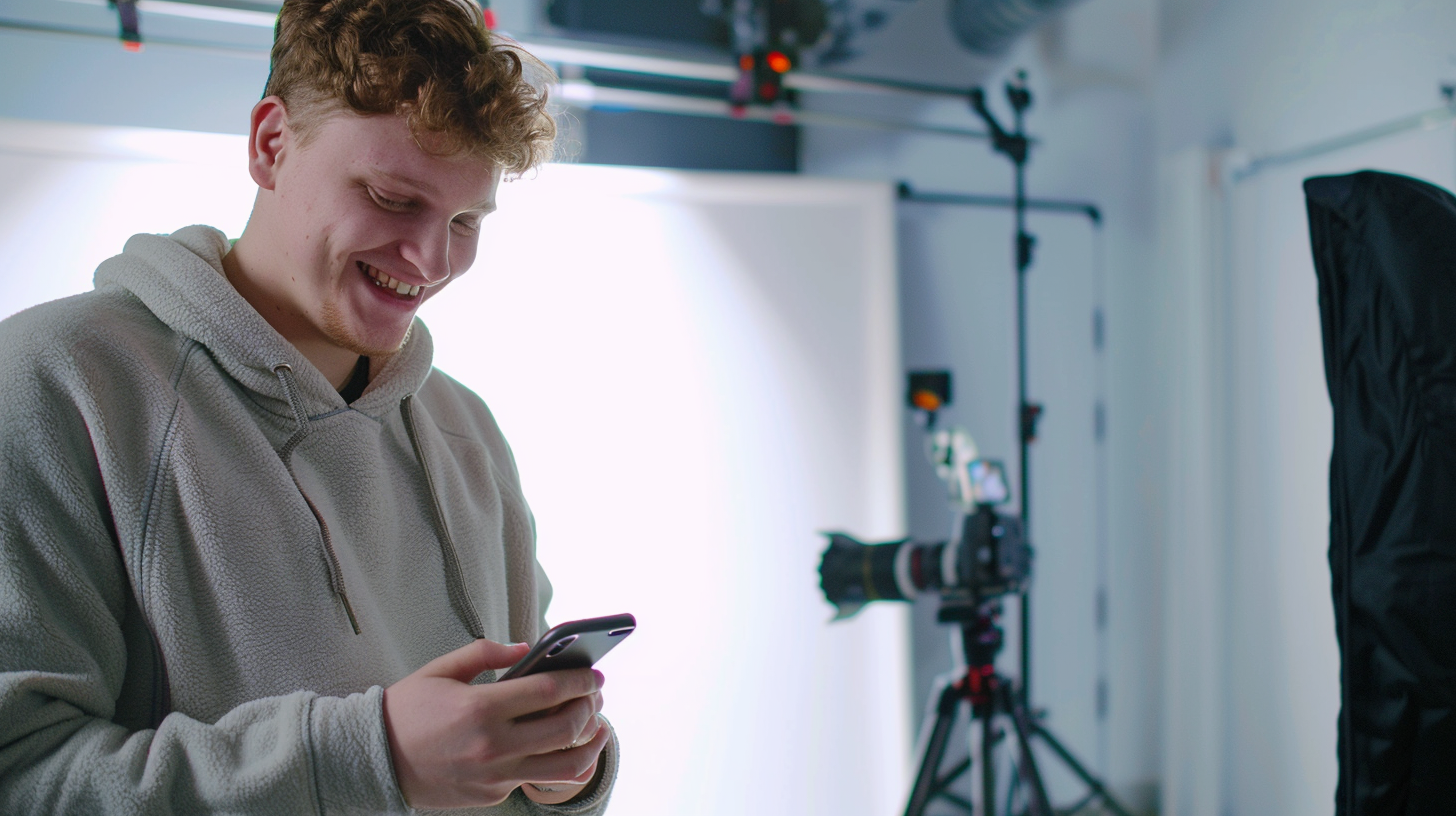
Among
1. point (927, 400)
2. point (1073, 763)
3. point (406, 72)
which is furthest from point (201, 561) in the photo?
point (1073, 763)

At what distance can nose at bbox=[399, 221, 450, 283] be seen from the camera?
79cm

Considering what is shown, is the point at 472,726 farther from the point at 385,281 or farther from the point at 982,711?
the point at 982,711

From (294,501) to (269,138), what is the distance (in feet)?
1.08

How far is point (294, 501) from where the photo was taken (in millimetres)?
743

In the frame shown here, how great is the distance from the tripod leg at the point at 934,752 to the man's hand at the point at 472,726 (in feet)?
5.05

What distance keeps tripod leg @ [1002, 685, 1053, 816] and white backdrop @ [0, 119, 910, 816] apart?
0.31 meters

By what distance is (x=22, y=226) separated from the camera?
1.67 meters

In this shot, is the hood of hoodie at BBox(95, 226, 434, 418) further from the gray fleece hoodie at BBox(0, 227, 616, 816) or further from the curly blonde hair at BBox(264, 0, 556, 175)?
the curly blonde hair at BBox(264, 0, 556, 175)

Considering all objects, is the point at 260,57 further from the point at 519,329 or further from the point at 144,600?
the point at 144,600

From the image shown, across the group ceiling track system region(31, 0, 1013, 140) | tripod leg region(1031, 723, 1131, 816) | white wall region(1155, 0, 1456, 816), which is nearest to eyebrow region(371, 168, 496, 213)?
ceiling track system region(31, 0, 1013, 140)

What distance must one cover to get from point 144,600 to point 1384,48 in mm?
2589

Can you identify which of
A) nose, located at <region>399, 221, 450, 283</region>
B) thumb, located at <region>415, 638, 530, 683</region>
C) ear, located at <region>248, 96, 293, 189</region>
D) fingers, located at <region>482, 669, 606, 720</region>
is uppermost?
ear, located at <region>248, 96, 293, 189</region>

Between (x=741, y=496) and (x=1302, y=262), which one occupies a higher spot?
(x=1302, y=262)

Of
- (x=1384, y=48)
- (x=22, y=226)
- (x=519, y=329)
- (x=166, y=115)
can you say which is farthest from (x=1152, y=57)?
(x=22, y=226)
